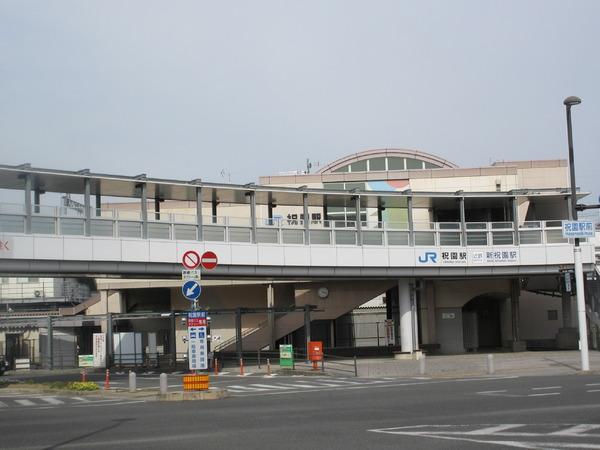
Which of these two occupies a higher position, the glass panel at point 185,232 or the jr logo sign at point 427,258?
the glass panel at point 185,232

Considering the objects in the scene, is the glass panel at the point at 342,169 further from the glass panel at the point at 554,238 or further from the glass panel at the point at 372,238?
the glass panel at the point at 554,238

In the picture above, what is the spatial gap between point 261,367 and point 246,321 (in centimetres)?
908

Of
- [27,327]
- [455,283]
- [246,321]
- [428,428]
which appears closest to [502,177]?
[455,283]

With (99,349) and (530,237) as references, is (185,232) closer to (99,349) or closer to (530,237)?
(99,349)

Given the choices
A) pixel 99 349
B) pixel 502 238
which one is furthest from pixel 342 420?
pixel 99 349

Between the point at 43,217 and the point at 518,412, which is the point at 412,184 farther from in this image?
the point at 518,412

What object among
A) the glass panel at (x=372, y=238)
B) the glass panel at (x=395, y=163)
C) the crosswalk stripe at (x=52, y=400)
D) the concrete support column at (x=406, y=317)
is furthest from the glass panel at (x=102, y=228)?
the glass panel at (x=395, y=163)

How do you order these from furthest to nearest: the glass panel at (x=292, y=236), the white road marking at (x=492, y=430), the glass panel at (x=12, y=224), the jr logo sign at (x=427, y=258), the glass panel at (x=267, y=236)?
the jr logo sign at (x=427, y=258), the glass panel at (x=292, y=236), the glass panel at (x=267, y=236), the glass panel at (x=12, y=224), the white road marking at (x=492, y=430)

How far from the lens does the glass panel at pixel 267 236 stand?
34.8m

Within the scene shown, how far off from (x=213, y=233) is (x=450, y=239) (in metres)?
12.2

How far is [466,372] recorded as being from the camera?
29000 millimetres

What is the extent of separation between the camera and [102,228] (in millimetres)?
31031

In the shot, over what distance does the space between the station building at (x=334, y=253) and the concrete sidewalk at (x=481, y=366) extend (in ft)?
9.97

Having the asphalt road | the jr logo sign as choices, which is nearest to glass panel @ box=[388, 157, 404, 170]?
the jr logo sign
